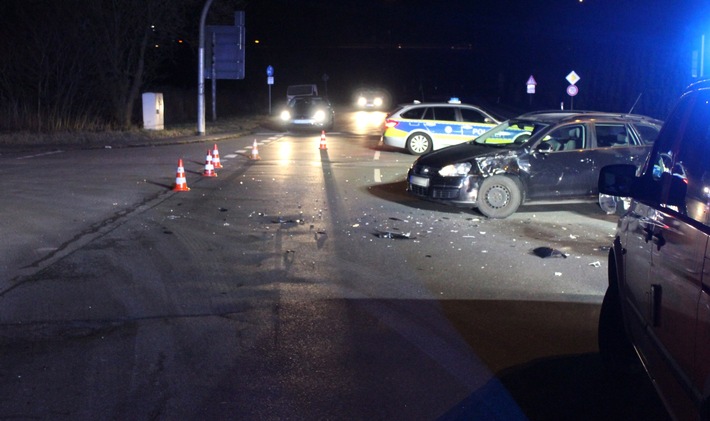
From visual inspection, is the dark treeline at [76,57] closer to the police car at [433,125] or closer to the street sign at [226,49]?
the street sign at [226,49]

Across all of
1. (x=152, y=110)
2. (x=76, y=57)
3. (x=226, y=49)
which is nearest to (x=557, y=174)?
(x=152, y=110)

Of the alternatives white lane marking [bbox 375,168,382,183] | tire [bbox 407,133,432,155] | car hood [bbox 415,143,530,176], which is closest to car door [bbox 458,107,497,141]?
tire [bbox 407,133,432,155]

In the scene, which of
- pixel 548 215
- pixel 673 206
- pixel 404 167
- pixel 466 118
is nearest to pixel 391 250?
pixel 548 215

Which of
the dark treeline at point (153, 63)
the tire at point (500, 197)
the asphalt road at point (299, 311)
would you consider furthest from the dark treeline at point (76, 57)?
the tire at point (500, 197)

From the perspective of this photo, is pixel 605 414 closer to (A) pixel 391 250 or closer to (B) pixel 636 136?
(A) pixel 391 250

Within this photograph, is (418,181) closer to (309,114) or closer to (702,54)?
(702,54)

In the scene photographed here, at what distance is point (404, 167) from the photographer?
21125 millimetres

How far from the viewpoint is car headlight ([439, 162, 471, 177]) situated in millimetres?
13258

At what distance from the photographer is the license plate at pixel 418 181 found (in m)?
13.7

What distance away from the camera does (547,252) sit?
10359 mm

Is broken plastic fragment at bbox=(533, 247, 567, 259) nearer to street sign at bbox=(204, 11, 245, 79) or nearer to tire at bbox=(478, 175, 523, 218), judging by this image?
tire at bbox=(478, 175, 523, 218)

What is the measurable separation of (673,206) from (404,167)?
17.0 meters

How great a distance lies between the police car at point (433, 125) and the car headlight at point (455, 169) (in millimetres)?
10328

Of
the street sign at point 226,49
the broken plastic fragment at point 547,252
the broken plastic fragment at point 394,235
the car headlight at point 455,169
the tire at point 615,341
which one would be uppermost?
the street sign at point 226,49
